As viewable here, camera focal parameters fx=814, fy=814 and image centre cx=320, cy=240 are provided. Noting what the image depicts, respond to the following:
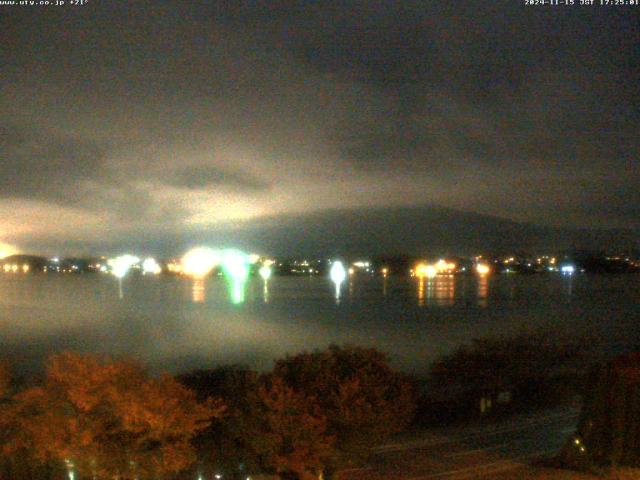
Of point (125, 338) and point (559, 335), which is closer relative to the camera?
point (559, 335)

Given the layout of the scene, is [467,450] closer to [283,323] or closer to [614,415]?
[614,415]

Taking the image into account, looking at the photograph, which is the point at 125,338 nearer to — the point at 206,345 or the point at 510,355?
the point at 206,345

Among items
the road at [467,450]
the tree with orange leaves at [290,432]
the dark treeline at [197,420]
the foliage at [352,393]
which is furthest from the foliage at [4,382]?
the road at [467,450]

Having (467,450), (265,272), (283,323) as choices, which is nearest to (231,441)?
(467,450)

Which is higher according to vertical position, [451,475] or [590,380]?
[590,380]

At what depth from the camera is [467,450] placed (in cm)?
1496

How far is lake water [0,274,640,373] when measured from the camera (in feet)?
166

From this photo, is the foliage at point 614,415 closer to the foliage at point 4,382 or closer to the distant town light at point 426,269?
the foliage at point 4,382

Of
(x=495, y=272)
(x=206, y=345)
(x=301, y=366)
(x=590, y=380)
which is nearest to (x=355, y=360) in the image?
(x=301, y=366)

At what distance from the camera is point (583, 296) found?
106 m

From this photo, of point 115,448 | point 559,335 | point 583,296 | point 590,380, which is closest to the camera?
point 115,448

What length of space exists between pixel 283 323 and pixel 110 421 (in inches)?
2433

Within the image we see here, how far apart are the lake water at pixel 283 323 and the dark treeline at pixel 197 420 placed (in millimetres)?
24489

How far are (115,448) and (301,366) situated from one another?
3081mm
